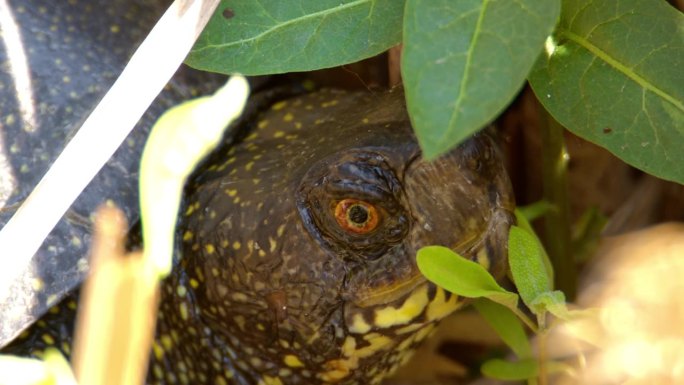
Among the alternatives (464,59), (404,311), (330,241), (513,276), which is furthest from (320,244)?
(464,59)

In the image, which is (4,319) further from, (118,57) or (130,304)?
(118,57)

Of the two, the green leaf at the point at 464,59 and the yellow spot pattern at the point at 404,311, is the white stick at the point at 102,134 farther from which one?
the yellow spot pattern at the point at 404,311

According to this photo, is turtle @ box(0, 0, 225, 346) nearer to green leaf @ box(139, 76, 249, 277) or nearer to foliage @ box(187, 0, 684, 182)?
green leaf @ box(139, 76, 249, 277)

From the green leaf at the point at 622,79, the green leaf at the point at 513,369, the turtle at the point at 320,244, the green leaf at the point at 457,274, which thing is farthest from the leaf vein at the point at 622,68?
the green leaf at the point at 513,369

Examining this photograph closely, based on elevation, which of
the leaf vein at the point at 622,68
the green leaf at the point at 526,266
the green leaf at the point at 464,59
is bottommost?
the green leaf at the point at 526,266

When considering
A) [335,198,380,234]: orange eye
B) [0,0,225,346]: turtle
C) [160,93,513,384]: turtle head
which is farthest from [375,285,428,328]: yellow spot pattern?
[0,0,225,346]: turtle

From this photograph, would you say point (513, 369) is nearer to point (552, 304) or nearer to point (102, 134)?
point (552, 304)
